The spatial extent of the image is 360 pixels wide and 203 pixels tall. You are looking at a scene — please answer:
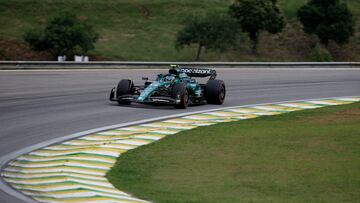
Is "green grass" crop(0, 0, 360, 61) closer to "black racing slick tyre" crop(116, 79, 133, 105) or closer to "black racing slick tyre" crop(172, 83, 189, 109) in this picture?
"black racing slick tyre" crop(116, 79, 133, 105)

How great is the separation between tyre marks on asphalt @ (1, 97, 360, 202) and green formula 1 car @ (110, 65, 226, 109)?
1.20 metres

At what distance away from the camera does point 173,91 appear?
85.2 feet

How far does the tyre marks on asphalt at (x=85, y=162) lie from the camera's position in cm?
Answer: 1371

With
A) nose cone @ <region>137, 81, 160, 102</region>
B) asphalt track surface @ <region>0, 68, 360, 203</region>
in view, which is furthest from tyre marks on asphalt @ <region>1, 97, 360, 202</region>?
nose cone @ <region>137, 81, 160, 102</region>

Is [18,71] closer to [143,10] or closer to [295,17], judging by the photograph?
[143,10]

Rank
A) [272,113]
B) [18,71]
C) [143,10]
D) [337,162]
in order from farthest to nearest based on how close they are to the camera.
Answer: [143,10], [18,71], [272,113], [337,162]

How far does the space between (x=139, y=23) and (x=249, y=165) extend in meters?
40.3

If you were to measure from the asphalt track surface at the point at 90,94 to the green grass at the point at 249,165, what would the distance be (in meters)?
2.71

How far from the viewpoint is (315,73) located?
41219mm

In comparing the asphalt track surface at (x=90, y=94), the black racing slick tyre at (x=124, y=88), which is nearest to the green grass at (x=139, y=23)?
the asphalt track surface at (x=90, y=94)

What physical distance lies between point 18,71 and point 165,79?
12.9m

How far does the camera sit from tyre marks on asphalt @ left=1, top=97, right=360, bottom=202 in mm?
13711

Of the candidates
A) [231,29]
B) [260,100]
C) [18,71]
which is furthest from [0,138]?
[231,29]

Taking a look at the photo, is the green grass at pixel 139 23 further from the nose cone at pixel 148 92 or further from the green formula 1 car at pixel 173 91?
the nose cone at pixel 148 92
